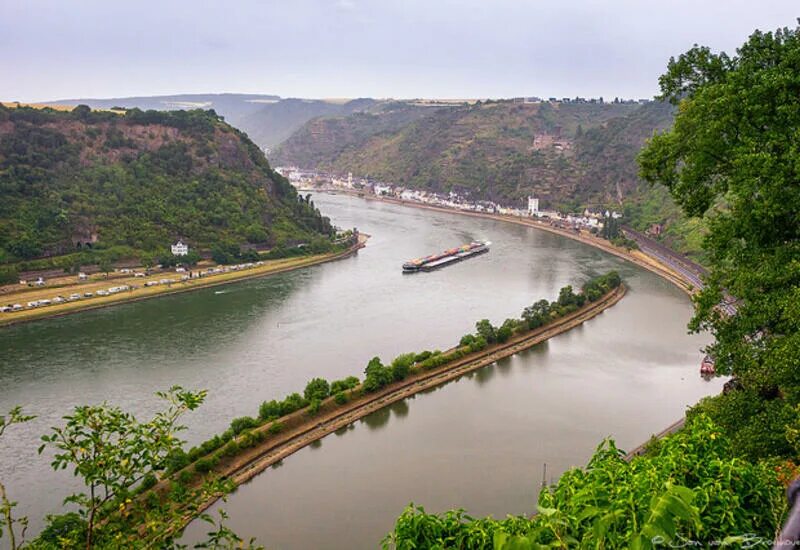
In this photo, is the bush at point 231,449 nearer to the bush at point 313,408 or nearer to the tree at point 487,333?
the bush at point 313,408

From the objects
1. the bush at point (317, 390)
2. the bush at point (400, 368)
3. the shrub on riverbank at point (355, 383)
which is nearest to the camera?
the shrub on riverbank at point (355, 383)

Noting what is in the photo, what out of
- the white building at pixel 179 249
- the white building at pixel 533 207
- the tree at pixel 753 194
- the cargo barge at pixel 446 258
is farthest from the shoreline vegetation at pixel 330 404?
the white building at pixel 533 207

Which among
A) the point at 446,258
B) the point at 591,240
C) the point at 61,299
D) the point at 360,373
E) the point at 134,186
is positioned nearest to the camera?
the point at 360,373

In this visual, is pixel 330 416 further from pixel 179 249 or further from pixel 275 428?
pixel 179 249

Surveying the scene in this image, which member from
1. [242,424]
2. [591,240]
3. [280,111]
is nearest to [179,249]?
[242,424]

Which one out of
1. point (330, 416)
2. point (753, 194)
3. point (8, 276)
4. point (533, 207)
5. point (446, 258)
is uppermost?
point (753, 194)

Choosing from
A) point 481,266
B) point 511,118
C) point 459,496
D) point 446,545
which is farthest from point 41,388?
point 511,118
